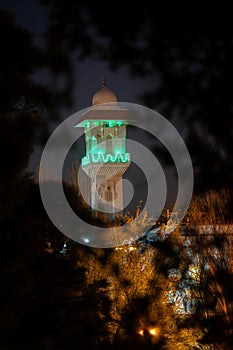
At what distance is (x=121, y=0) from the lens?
4367 mm

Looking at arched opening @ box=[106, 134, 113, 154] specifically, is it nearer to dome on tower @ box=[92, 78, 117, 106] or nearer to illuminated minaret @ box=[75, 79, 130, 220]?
illuminated minaret @ box=[75, 79, 130, 220]

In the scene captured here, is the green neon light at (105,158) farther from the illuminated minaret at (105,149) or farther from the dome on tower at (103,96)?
the dome on tower at (103,96)

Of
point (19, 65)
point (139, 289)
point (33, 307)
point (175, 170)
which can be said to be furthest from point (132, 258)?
point (175, 170)

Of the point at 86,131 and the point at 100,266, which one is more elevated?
the point at 86,131

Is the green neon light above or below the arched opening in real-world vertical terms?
below

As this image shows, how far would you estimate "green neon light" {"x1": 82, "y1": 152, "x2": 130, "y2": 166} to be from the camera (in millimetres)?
33062

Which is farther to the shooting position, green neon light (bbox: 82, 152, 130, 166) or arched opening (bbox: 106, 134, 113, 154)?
arched opening (bbox: 106, 134, 113, 154)

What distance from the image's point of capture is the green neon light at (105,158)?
3306cm

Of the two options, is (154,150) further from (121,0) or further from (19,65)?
(19,65)

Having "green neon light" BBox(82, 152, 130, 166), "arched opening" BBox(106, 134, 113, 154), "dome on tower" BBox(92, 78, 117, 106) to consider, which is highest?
"dome on tower" BBox(92, 78, 117, 106)

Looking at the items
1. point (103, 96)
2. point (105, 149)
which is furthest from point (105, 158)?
point (103, 96)

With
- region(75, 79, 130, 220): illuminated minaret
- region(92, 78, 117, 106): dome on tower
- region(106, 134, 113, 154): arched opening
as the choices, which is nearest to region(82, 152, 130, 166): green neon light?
region(75, 79, 130, 220): illuminated minaret

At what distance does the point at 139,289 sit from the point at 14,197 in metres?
8.45

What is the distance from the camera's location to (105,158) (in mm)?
33906
